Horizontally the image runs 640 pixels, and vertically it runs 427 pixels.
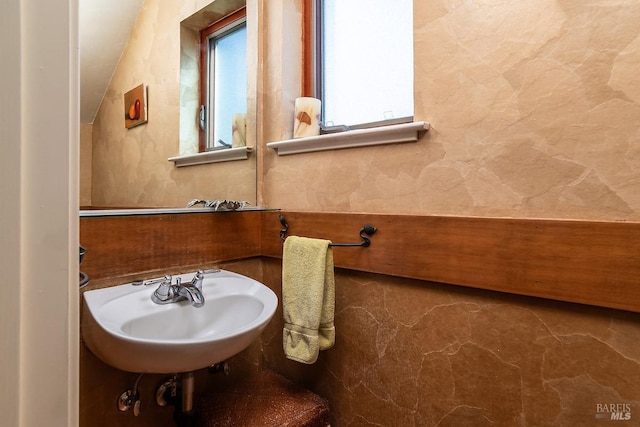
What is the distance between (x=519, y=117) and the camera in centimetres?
74

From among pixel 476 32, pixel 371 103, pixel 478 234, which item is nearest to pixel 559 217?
pixel 478 234

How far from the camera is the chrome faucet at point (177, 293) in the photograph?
0.82 meters

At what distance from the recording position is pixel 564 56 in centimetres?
70

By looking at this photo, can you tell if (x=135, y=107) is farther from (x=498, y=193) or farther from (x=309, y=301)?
Answer: (x=498, y=193)

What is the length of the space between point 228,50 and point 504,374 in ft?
4.86

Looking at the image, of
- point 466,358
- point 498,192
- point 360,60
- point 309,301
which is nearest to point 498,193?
point 498,192

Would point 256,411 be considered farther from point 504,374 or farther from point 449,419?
point 504,374

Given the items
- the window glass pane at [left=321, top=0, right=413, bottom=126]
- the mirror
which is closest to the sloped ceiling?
the mirror

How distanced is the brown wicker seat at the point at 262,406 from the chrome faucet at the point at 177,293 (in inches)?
14.9

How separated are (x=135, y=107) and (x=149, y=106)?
5 cm

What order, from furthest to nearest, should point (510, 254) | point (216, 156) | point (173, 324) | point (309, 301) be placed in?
point (216, 156) < point (309, 301) < point (173, 324) < point (510, 254)

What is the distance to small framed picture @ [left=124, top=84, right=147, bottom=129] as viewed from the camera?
111cm

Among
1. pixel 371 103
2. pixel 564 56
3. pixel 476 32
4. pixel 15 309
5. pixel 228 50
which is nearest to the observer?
pixel 15 309

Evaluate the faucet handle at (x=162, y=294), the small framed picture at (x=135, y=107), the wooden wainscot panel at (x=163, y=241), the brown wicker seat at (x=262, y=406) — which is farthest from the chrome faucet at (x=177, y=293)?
the small framed picture at (x=135, y=107)
